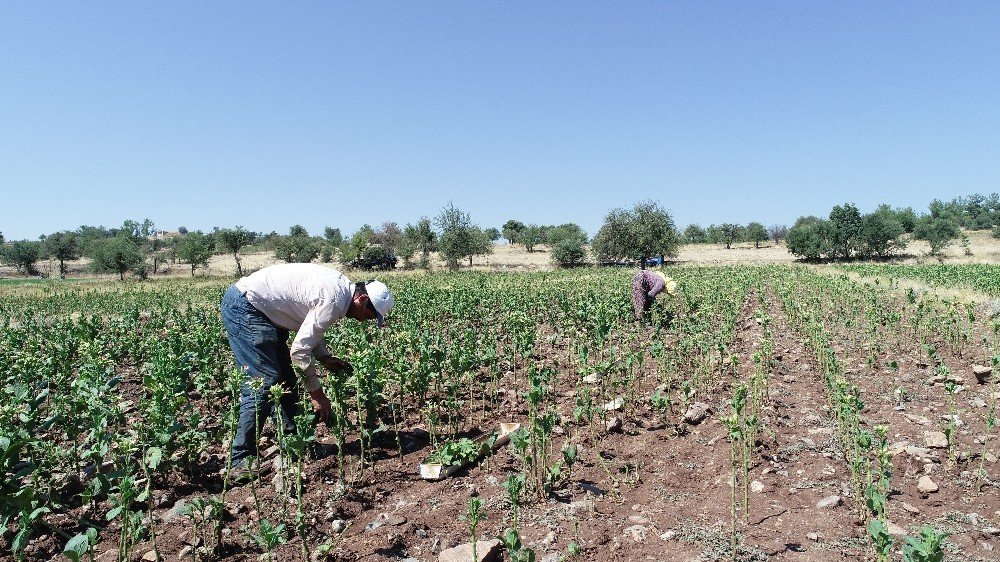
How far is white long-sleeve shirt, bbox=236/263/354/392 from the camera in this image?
15.2ft

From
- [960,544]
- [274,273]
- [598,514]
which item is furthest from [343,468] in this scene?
[960,544]

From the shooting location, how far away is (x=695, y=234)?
10600 cm

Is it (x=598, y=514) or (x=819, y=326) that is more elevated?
(x=819, y=326)

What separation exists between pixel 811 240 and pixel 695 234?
52867 mm

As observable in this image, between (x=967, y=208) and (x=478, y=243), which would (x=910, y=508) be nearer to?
(x=478, y=243)

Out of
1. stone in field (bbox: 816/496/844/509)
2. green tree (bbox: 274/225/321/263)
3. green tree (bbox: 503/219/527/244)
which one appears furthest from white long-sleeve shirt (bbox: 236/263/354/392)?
green tree (bbox: 503/219/527/244)

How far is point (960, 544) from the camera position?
333 centimetres

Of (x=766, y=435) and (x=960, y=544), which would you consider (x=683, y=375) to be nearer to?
(x=766, y=435)

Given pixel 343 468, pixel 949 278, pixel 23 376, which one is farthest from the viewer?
pixel 949 278

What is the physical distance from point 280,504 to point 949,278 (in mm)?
28543

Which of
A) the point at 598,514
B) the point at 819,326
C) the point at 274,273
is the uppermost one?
the point at 274,273

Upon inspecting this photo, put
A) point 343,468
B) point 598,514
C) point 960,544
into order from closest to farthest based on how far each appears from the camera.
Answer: point 960,544 < point 598,514 < point 343,468

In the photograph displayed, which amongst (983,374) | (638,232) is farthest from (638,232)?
(983,374)

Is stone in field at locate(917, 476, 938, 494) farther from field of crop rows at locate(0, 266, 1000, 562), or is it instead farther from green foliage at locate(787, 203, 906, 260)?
green foliage at locate(787, 203, 906, 260)
